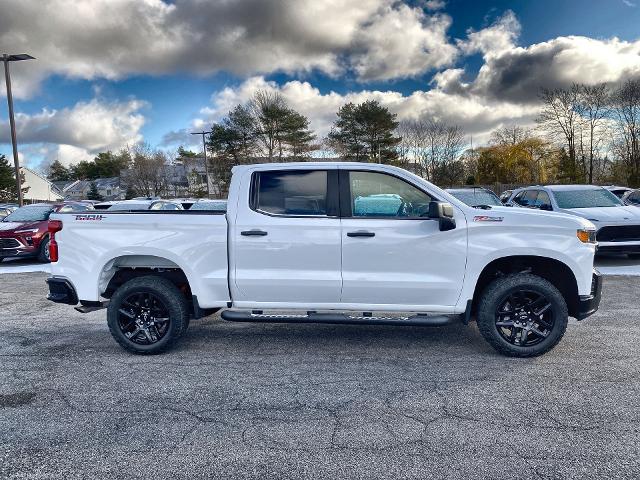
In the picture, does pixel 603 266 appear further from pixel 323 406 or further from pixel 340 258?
pixel 323 406

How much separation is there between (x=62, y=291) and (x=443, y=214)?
160 inches

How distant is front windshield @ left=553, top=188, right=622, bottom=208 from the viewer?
986cm

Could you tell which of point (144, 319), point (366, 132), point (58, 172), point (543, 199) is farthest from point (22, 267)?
point (58, 172)

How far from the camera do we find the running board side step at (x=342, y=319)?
4074 millimetres

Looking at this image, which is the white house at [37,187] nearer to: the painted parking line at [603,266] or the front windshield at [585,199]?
the painted parking line at [603,266]

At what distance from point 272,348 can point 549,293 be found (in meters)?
2.90

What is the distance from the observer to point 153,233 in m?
4.37

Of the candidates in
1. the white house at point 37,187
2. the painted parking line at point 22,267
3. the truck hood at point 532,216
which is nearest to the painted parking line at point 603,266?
the painted parking line at point 22,267

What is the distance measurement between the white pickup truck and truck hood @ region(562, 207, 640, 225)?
18.4ft

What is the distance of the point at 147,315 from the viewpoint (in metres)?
4.58

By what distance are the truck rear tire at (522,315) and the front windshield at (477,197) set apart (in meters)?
8.13

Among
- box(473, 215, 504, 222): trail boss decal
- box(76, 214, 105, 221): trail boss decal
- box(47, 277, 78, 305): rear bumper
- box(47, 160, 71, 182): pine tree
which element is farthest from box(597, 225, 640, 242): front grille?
box(47, 160, 71, 182): pine tree

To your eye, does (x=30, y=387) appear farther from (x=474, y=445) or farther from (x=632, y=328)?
(x=632, y=328)

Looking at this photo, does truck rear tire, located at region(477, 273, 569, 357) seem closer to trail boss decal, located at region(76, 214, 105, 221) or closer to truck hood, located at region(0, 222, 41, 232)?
trail boss decal, located at region(76, 214, 105, 221)
